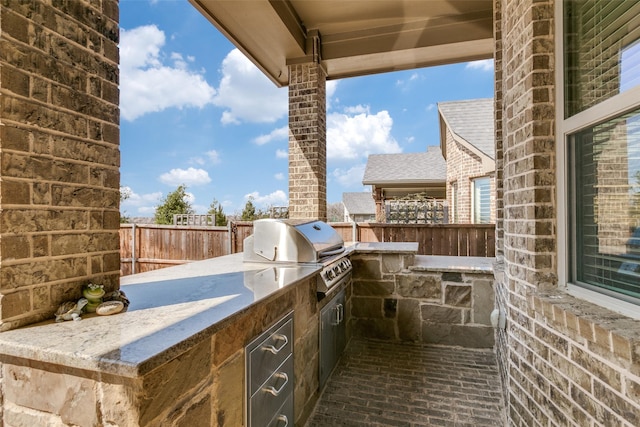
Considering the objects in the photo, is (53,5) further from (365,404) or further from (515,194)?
(365,404)

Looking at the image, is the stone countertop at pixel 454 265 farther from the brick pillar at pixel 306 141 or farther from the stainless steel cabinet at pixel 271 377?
the stainless steel cabinet at pixel 271 377

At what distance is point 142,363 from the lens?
827mm

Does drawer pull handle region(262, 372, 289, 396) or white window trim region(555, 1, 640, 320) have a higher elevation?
white window trim region(555, 1, 640, 320)

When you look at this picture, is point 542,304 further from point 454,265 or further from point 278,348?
point 454,265

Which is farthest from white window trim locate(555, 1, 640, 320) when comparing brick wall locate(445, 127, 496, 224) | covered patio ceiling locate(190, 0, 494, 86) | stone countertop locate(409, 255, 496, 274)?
brick wall locate(445, 127, 496, 224)

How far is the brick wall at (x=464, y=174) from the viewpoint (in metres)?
7.41

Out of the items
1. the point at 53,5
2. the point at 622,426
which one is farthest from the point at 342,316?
the point at 53,5

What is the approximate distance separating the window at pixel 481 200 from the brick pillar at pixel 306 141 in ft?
15.0

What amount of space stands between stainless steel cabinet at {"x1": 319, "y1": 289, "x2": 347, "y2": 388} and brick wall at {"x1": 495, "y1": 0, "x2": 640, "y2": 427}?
1.30 metres

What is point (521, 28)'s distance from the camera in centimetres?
172

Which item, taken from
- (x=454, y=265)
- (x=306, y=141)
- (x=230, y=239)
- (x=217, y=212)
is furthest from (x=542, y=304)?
(x=217, y=212)

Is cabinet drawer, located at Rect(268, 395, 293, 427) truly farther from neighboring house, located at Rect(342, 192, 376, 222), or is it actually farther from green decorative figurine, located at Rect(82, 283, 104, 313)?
neighboring house, located at Rect(342, 192, 376, 222)

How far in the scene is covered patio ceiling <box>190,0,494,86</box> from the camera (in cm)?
361

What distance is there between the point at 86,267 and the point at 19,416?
514mm
